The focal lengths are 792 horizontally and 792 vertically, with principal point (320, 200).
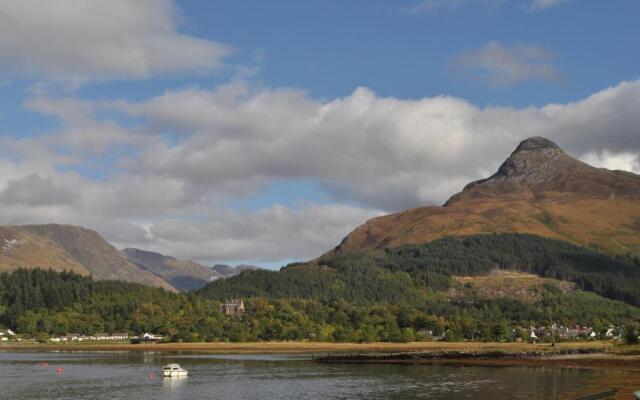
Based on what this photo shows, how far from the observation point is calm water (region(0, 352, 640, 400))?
121 metres

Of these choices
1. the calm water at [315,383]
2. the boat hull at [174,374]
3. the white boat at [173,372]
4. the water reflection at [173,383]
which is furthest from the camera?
the white boat at [173,372]

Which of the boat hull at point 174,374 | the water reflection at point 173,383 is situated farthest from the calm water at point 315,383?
the boat hull at point 174,374

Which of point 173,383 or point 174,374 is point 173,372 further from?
point 173,383

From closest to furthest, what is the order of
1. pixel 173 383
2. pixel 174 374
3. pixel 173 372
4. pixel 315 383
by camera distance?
pixel 315 383 < pixel 173 383 < pixel 174 374 < pixel 173 372

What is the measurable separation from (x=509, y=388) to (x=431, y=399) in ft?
62.8

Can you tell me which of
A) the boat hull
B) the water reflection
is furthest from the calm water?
the boat hull

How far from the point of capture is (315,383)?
141250 mm

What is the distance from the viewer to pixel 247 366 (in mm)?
191375

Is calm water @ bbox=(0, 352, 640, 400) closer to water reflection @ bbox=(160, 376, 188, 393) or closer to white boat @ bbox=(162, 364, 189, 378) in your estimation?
water reflection @ bbox=(160, 376, 188, 393)

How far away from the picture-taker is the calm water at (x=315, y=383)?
121 metres

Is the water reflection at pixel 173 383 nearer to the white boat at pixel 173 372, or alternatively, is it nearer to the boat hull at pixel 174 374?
the boat hull at pixel 174 374

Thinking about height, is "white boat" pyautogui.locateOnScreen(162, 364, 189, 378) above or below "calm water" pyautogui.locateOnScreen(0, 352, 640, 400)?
above

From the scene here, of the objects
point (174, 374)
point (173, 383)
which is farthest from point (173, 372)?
point (173, 383)

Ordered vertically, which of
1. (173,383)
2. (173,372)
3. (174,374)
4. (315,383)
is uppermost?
(173,372)
